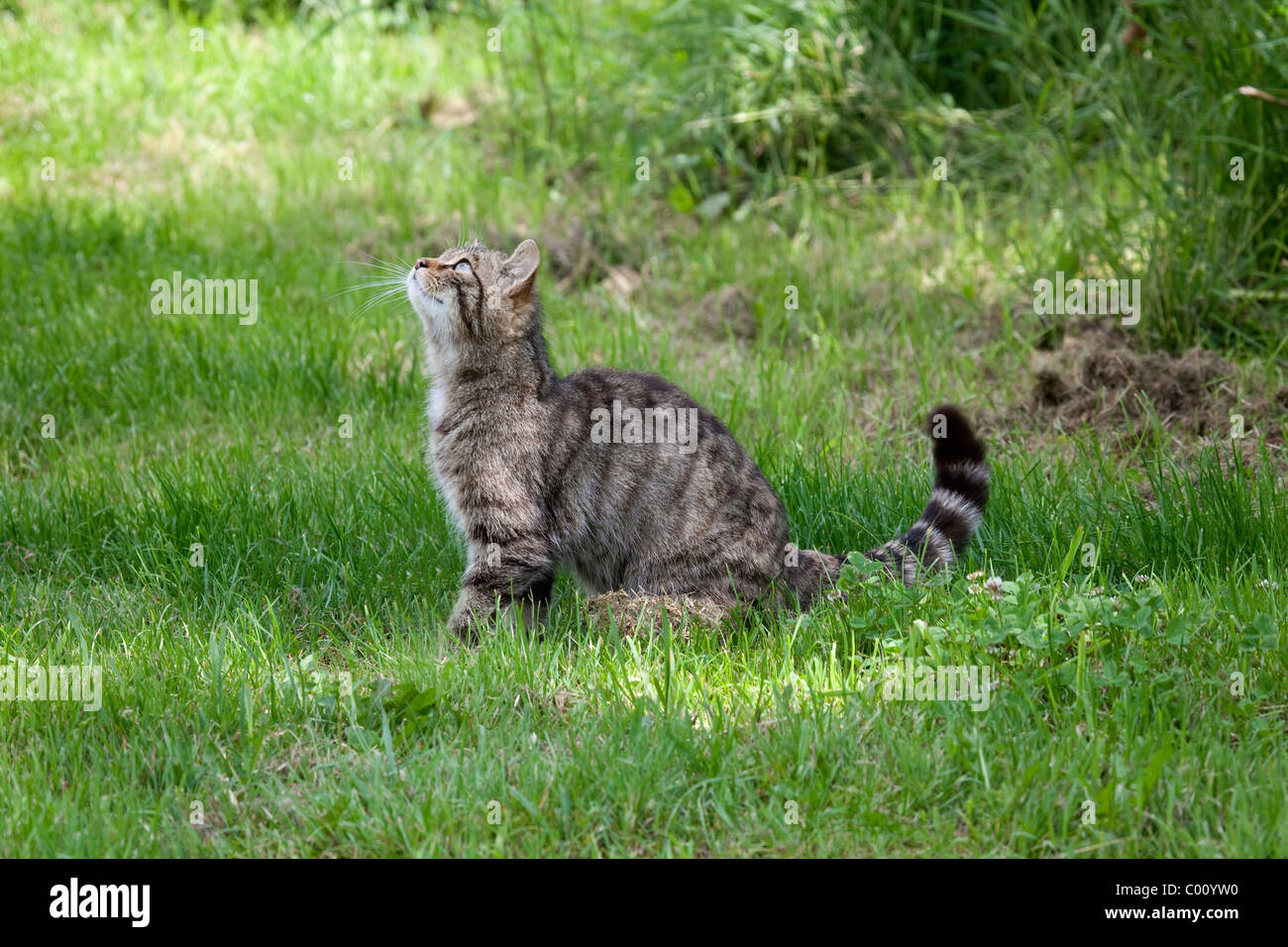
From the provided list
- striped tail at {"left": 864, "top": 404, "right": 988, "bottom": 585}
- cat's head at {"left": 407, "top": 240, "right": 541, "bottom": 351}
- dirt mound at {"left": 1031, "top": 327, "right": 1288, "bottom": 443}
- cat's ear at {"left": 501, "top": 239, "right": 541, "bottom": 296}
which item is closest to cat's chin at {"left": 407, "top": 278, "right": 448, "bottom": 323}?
cat's head at {"left": 407, "top": 240, "right": 541, "bottom": 351}

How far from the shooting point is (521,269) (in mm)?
4824

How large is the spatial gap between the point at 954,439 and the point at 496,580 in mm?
1707

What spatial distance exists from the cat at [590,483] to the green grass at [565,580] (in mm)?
288

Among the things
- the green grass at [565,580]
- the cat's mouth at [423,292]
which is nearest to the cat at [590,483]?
the cat's mouth at [423,292]

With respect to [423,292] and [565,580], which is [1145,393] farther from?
[423,292]

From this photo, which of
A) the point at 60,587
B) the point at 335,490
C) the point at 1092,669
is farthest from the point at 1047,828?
the point at 60,587

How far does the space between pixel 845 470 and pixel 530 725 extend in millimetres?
2228

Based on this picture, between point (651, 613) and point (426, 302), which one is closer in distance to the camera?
point (651, 613)

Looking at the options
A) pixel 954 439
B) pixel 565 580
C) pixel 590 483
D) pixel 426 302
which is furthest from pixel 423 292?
pixel 954 439

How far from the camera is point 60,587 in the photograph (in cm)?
502

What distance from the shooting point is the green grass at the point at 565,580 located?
11.2 ft

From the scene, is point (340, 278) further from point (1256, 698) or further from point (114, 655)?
point (1256, 698)

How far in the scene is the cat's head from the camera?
4738 millimetres

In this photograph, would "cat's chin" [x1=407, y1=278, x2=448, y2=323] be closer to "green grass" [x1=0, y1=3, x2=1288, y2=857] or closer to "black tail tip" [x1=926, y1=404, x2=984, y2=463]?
"green grass" [x1=0, y1=3, x2=1288, y2=857]
